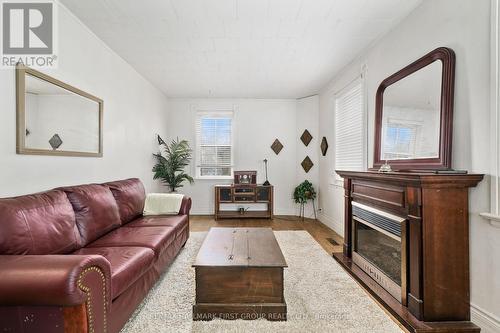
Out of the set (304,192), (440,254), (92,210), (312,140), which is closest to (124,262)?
(92,210)

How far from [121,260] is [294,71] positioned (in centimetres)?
353

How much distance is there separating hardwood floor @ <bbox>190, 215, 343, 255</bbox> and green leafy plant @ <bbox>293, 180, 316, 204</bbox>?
0.45 m

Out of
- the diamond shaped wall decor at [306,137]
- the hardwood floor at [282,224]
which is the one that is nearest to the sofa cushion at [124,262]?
the hardwood floor at [282,224]

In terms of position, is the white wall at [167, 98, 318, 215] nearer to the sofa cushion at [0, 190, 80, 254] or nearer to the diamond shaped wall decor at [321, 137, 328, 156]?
the diamond shaped wall decor at [321, 137, 328, 156]

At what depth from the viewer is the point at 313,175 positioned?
5273mm

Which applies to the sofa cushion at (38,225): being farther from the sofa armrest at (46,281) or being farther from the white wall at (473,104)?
the white wall at (473,104)

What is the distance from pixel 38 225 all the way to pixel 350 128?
3791 mm

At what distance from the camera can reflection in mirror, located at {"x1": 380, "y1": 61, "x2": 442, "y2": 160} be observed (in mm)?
2055

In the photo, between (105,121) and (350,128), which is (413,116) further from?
(105,121)

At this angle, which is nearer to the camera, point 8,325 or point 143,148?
point 8,325

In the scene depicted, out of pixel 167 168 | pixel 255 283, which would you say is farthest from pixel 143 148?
pixel 255 283

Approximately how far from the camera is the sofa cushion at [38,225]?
4.80ft

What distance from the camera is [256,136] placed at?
5590 millimetres

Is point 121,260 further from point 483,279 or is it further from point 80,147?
point 483,279
